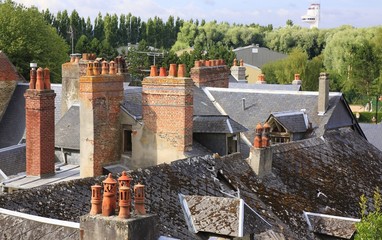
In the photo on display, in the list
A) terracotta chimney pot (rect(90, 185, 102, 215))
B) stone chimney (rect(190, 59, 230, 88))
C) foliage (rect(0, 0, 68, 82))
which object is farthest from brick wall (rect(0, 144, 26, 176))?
foliage (rect(0, 0, 68, 82))

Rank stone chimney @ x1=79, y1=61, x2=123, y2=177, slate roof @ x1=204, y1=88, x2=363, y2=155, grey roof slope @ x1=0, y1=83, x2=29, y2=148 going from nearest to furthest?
stone chimney @ x1=79, y1=61, x2=123, y2=177 → slate roof @ x1=204, y1=88, x2=363, y2=155 → grey roof slope @ x1=0, y1=83, x2=29, y2=148

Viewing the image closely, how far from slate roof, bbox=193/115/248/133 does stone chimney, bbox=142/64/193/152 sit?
4.11 feet

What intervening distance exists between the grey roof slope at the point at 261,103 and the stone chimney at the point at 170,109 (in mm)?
6263

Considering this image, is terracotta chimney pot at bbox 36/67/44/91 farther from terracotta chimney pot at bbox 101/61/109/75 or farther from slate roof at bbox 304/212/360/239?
slate roof at bbox 304/212/360/239

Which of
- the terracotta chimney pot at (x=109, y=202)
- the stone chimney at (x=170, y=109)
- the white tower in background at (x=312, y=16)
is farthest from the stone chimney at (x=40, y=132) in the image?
the white tower in background at (x=312, y=16)

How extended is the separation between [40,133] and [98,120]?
1.71 meters

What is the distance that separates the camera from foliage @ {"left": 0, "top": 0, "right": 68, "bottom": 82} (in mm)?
53281

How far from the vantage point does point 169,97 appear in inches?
874

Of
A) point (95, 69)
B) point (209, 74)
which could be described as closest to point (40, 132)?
point (95, 69)

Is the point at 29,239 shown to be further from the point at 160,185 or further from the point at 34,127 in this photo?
the point at 34,127

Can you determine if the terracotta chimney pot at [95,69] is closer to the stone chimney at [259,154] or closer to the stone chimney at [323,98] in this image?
the stone chimney at [259,154]

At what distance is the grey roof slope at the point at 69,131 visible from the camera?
2491cm

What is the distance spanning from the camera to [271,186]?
772 inches

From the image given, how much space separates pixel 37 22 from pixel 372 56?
116 feet
